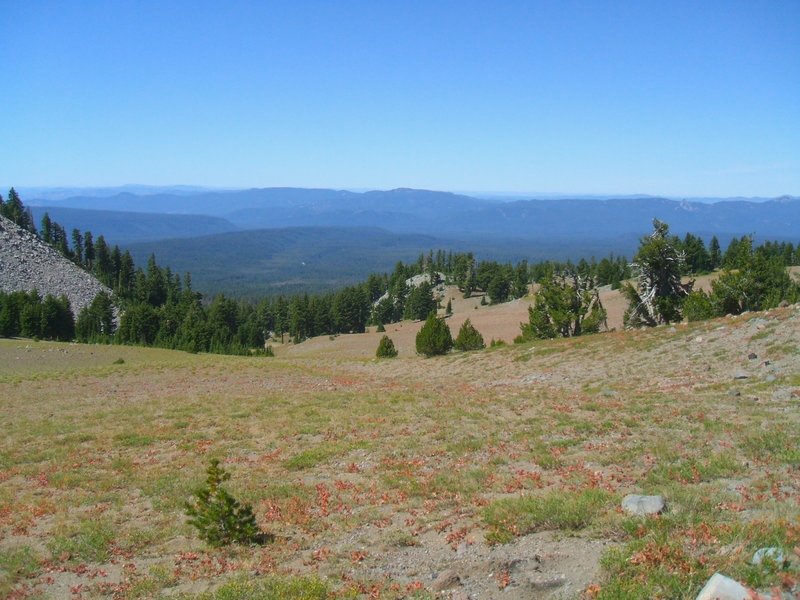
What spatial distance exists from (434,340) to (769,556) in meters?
44.8

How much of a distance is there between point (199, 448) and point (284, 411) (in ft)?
18.4

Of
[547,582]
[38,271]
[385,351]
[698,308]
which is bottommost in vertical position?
[385,351]

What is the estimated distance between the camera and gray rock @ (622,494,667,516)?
9.30 meters

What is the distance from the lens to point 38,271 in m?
133

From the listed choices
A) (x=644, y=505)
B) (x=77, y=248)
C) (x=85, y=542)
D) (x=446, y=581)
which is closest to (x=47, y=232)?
(x=77, y=248)

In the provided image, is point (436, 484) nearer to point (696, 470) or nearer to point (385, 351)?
point (696, 470)

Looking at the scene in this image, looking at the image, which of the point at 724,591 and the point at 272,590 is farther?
the point at 272,590

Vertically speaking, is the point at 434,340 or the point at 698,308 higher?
the point at 698,308

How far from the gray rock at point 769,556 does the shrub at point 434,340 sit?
1749 inches

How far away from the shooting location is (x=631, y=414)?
59.7ft

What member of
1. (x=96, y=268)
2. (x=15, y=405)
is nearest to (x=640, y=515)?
(x=15, y=405)

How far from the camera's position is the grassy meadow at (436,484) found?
803cm

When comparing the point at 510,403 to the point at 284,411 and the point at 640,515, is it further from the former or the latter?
the point at 640,515

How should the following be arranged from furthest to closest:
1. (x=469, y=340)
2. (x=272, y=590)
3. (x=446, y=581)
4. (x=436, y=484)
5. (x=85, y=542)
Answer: (x=469, y=340), (x=436, y=484), (x=85, y=542), (x=272, y=590), (x=446, y=581)
